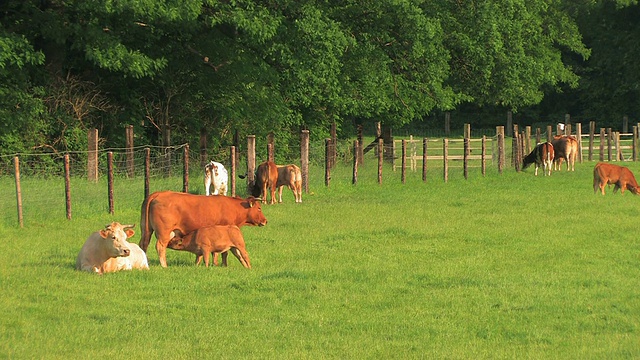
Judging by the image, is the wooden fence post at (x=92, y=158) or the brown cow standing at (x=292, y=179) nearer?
the brown cow standing at (x=292, y=179)

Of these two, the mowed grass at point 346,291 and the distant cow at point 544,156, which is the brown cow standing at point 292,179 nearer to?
the mowed grass at point 346,291

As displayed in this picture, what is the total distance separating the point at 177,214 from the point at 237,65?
18197mm

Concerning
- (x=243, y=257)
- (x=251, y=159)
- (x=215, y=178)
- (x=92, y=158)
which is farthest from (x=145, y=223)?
(x=92, y=158)

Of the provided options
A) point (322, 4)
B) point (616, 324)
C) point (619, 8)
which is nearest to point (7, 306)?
point (616, 324)

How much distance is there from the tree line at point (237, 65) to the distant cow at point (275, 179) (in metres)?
5.26

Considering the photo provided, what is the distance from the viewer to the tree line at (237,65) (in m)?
30.3

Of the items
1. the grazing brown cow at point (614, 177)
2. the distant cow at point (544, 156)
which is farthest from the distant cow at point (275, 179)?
the distant cow at point (544, 156)

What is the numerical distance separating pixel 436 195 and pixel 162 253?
1413cm

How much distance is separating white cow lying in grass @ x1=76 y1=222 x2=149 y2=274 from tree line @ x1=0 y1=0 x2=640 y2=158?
14.2 m

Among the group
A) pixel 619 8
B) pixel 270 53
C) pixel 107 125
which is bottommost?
pixel 107 125

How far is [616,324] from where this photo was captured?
451 inches

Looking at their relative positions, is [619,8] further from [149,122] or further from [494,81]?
[149,122]

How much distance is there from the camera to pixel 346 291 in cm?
1335

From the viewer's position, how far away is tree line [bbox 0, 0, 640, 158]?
99.5 feet
